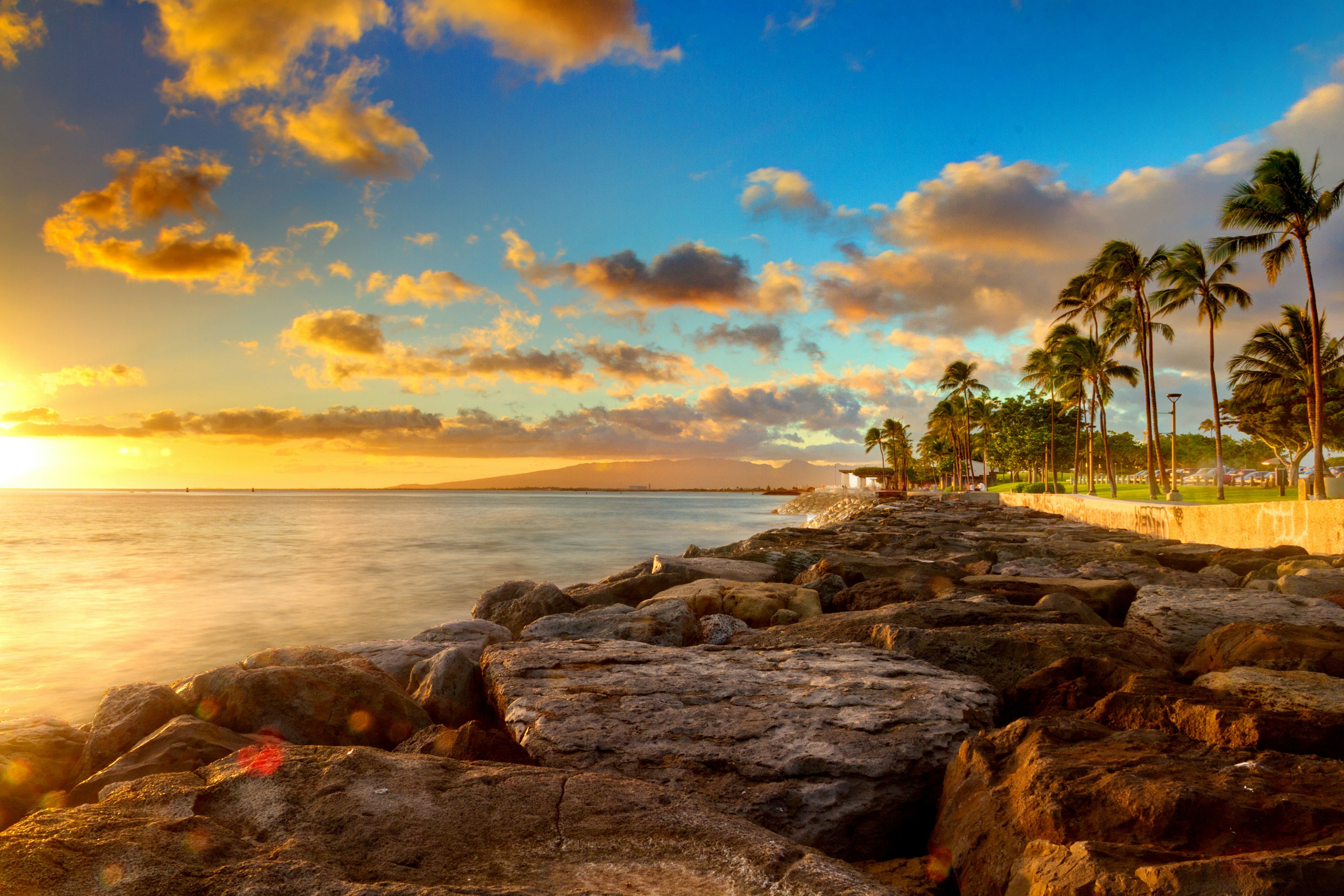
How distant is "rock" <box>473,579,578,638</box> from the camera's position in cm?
959

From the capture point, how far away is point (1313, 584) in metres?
7.42

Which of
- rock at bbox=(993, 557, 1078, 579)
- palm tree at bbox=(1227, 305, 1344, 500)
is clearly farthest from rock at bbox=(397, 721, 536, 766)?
palm tree at bbox=(1227, 305, 1344, 500)

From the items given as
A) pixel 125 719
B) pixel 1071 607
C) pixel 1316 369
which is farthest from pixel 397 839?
pixel 1316 369

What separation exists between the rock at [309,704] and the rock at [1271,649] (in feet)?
18.6

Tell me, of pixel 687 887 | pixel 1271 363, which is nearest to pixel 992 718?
pixel 687 887

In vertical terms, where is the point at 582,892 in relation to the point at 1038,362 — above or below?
below

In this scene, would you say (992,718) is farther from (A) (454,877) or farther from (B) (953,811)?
(A) (454,877)

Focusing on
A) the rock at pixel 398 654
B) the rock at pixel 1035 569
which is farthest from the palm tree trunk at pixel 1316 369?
the rock at pixel 398 654

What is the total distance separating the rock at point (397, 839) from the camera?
2160mm

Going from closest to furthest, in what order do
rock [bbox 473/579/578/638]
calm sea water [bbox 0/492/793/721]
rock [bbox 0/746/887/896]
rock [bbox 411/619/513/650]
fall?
rock [bbox 0/746/887/896] < rock [bbox 411/619/513/650] < rock [bbox 473/579/578/638] < calm sea water [bbox 0/492/793/721]

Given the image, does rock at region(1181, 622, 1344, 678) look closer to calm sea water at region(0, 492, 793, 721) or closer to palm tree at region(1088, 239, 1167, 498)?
calm sea water at region(0, 492, 793, 721)

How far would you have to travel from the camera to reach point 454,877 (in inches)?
91.4

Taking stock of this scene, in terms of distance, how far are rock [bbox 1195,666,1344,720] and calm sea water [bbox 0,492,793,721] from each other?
36.3ft

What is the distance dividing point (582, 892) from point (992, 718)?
286cm
